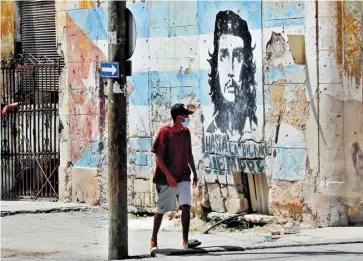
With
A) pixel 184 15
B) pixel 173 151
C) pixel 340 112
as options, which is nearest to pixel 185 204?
pixel 173 151

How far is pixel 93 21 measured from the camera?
19.7 metres

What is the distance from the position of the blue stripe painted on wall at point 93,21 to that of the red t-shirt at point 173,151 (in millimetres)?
5712

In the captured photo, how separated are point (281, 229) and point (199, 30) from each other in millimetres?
3526

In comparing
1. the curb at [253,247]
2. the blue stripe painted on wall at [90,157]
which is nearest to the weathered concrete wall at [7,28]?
the blue stripe painted on wall at [90,157]

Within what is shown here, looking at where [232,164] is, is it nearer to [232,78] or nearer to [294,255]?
[232,78]

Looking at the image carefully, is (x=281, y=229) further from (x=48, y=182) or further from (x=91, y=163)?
(x=48, y=182)

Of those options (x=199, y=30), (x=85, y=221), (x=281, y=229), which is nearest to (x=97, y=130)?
(x=85, y=221)

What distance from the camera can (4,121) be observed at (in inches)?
857

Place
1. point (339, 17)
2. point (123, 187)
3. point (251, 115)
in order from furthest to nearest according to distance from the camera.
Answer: point (251, 115) < point (339, 17) < point (123, 187)

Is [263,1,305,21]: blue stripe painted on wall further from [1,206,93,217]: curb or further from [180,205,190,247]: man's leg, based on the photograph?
[1,206,93,217]: curb

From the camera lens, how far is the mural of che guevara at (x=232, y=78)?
1658cm

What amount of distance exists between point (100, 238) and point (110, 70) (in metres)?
3.72

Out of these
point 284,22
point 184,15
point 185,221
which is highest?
point 184,15

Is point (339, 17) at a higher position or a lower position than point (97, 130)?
higher
